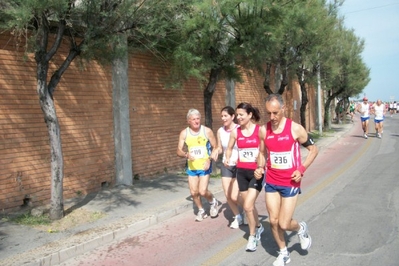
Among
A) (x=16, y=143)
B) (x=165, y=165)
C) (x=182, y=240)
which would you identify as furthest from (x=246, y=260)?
(x=165, y=165)

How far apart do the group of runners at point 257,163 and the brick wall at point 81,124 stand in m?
3.02

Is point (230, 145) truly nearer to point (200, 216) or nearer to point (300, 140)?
point (300, 140)

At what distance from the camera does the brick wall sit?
7207 mm

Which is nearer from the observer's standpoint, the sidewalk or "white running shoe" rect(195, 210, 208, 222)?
the sidewalk

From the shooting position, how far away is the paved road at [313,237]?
5031mm

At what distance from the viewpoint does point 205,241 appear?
579 centimetres

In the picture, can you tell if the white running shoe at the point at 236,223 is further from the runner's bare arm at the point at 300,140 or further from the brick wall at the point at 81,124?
the brick wall at the point at 81,124

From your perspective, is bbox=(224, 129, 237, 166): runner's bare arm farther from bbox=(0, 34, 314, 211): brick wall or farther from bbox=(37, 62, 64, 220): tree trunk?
bbox=(0, 34, 314, 211): brick wall

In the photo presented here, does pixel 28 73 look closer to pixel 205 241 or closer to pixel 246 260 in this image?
pixel 205 241

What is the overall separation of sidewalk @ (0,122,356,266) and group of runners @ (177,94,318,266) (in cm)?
108

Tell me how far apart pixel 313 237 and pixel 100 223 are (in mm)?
3377

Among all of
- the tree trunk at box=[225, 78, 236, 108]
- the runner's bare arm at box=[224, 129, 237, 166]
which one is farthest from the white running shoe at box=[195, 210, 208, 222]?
the tree trunk at box=[225, 78, 236, 108]

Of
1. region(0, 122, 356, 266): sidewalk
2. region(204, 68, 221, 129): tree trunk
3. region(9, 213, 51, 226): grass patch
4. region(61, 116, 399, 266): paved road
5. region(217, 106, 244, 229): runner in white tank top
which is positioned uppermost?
region(204, 68, 221, 129): tree trunk

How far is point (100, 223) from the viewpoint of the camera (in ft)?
21.5
